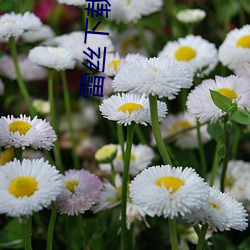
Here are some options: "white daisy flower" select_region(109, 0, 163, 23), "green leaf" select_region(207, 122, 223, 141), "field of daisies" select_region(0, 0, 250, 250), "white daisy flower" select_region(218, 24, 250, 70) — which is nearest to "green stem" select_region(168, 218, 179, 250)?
"field of daisies" select_region(0, 0, 250, 250)

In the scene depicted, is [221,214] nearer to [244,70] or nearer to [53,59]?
[244,70]

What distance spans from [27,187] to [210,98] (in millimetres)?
237

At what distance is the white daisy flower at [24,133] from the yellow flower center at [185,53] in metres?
0.31

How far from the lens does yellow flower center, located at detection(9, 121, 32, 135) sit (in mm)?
586

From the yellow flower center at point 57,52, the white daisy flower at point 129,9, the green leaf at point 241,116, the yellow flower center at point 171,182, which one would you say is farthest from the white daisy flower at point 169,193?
the white daisy flower at point 129,9

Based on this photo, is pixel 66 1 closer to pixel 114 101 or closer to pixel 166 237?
pixel 114 101

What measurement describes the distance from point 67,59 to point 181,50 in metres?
0.18

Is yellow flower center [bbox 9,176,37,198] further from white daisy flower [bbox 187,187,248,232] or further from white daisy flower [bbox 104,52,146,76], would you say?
white daisy flower [bbox 104,52,146,76]

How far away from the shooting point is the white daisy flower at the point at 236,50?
0.78 meters

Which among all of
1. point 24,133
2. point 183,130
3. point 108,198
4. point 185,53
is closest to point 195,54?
point 185,53

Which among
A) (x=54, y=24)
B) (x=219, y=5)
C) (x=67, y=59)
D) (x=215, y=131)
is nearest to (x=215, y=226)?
(x=215, y=131)

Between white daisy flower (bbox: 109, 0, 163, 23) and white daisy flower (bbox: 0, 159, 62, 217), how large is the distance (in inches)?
16.6

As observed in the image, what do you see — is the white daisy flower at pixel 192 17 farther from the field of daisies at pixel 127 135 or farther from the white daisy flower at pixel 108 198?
the white daisy flower at pixel 108 198

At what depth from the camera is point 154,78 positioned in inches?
21.0
